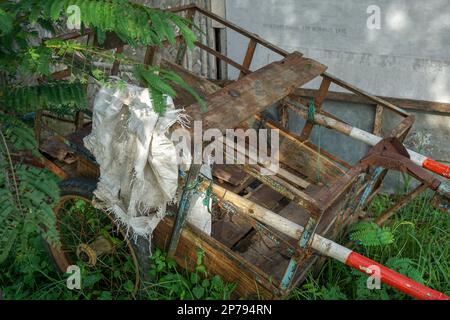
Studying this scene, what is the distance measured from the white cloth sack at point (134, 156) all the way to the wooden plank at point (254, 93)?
0.90ft

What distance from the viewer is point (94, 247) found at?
13.1 feet

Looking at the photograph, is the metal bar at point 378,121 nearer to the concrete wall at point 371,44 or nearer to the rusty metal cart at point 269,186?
the concrete wall at point 371,44

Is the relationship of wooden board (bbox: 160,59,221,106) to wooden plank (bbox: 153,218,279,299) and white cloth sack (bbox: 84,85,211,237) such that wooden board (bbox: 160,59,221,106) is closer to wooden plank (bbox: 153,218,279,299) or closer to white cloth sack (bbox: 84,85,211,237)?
white cloth sack (bbox: 84,85,211,237)

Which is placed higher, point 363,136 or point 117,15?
point 117,15

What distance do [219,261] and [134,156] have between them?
957 mm

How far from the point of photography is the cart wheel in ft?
12.2

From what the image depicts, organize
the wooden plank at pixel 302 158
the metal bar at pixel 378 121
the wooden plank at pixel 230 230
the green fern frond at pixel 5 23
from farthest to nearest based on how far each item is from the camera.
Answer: the metal bar at pixel 378 121 → the wooden plank at pixel 302 158 → the wooden plank at pixel 230 230 → the green fern frond at pixel 5 23

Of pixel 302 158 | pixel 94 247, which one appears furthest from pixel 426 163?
pixel 94 247

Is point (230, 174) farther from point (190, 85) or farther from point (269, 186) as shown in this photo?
point (269, 186)

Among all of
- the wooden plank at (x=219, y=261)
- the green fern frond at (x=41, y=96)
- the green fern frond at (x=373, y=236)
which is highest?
the green fern frond at (x=41, y=96)

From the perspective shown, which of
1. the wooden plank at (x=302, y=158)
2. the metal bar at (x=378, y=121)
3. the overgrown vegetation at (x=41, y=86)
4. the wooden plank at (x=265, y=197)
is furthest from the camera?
the metal bar at (x=378, y=121)

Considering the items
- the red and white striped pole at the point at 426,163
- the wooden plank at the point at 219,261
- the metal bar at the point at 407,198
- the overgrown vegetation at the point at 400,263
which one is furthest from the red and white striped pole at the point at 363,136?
the wooden plank at the point at 219,261

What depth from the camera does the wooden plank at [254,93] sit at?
3.44m
